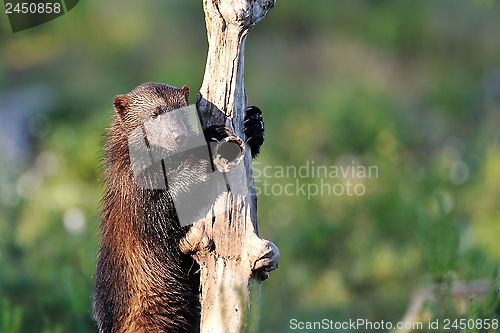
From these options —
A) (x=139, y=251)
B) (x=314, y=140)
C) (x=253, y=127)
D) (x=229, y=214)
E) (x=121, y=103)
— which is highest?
(x=121, y=103)

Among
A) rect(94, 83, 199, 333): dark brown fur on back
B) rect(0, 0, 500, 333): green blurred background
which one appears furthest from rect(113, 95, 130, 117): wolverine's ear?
rect(0, 0, 500, 333): green blurred background

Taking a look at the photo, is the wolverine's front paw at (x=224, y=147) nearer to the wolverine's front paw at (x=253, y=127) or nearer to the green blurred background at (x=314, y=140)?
the wolverine's front paw at (x=253, y=127)

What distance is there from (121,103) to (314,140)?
683 centimetres

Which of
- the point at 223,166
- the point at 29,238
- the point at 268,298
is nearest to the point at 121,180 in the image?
Answer: the point at 223,166

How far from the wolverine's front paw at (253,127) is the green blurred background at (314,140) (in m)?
1.00

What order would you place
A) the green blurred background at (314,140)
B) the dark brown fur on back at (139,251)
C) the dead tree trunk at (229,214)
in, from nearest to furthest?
the dead tree trunk at (229,214)
the dark brown fur on back at (139,251)
the green blurred background at (314,140)

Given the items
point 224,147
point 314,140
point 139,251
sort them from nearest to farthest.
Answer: point 224,147 → point 139,251 → point 314,140

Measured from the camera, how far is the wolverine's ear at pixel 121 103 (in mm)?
3537

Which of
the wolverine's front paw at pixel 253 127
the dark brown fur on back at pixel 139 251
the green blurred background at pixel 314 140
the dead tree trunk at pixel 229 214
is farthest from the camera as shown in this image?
the green blurred background at pixel 314 140

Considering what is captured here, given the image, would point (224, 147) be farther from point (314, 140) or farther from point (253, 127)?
point (314, 140)

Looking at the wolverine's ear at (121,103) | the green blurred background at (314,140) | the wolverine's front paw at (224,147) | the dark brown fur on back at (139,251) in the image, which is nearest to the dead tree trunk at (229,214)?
the wolverine's front paw at (224,147)

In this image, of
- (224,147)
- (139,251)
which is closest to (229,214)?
(224,147)

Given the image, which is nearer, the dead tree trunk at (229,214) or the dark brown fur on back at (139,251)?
the dead tree trunk at (229,214)

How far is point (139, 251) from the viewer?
3527 mm
